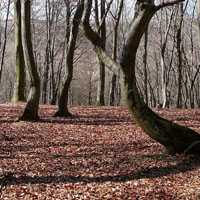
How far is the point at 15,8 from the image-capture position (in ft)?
49.1

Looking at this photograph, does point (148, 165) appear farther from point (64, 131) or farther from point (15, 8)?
point (15, 8)

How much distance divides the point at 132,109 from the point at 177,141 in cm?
114

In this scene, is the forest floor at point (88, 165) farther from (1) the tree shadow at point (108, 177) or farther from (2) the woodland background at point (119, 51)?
(2) the woodland background at point (119, 51)

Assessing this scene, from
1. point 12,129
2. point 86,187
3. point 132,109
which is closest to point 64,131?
point 12,129


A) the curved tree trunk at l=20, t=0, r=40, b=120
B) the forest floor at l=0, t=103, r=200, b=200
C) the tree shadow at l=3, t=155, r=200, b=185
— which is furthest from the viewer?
the curved tree trunk at l=20, t=0, r=40, b=120

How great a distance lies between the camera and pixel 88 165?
570cm

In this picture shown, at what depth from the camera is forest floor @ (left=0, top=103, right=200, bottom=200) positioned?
4.54 meters

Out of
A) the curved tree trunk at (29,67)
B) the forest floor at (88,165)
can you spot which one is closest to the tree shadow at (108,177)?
the forest floor at (88,165)

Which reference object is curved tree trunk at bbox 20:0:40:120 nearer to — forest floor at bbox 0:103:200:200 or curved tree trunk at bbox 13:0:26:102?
forest floor at bbox 0:103:200:200

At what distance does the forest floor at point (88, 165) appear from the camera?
454 cm

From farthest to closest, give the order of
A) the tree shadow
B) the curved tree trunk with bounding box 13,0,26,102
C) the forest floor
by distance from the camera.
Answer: the curved tree trunk with bounding box 13,0,26,102 < the tree shadow < the forest floor

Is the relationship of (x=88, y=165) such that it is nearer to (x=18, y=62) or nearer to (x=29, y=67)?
(x=29, y=67)

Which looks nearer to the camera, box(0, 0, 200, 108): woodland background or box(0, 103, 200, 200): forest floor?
box(0, 103, 200, 200): forest floor

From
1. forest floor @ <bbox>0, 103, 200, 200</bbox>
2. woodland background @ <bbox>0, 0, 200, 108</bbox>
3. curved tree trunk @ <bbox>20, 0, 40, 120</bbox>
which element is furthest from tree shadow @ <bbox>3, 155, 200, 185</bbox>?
woodland background @ <bbox>0, 0, 200, 108</bbox>
